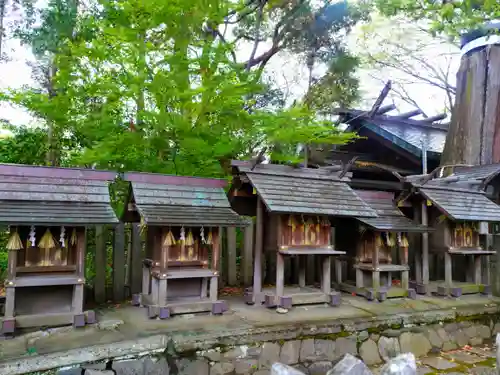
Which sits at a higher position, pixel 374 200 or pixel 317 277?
pixel 374 200

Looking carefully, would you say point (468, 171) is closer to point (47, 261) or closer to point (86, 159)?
point (86, 159)

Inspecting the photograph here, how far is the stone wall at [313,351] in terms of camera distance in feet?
15.9

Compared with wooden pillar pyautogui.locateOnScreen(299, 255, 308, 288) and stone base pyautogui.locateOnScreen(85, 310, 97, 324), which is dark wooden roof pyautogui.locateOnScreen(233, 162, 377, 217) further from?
stone base pyautogui.locateOnScreen(85, 310, 97, 324)

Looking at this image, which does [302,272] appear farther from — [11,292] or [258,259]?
[11,292]

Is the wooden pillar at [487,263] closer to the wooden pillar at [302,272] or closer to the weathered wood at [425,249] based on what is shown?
the weathered wood at [425,249]

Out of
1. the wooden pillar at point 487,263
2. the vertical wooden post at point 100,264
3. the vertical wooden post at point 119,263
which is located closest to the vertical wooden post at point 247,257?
the vertical wooden post at point 119,263

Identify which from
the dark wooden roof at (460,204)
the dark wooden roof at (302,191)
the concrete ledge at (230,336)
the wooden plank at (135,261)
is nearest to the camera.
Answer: the concrete ledge at (230,336)

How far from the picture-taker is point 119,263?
6.84 metres

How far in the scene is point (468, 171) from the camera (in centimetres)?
1145

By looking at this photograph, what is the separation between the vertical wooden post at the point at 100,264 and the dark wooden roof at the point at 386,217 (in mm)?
4988

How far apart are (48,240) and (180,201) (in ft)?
6.61

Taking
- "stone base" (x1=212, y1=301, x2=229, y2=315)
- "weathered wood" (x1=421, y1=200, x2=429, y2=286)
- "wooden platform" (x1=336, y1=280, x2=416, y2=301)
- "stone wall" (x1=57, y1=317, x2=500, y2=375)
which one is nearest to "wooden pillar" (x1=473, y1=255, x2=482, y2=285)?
"weathered wood" (x1=421, y1=200, x2=429, y2=286)

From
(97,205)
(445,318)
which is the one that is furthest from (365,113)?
(97,205)

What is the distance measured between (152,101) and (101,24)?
2088 mm
